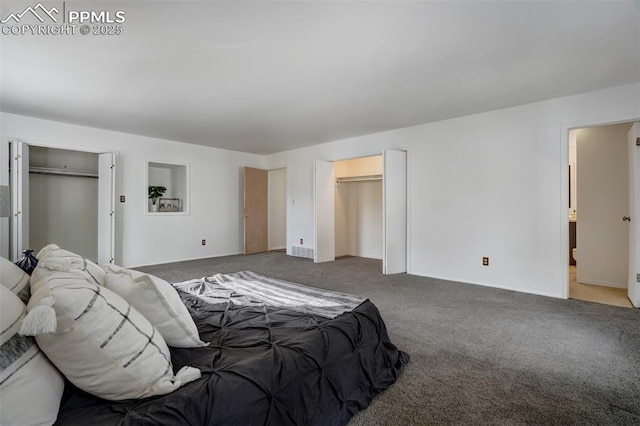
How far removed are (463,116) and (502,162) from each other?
86cm

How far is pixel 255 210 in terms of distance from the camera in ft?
22.3

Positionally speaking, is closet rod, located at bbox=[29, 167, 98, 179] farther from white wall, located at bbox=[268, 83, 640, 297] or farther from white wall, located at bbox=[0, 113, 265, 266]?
white wall, located at bbox=[268, 83, 640, 297]

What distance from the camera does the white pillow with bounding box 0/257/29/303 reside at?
38.5 inches

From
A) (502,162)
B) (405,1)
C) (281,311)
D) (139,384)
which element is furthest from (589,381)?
(502,162)

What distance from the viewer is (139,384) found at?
0.88 m

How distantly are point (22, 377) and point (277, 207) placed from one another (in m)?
7.15

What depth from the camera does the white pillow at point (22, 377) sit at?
67 cm

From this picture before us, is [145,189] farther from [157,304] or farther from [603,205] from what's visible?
[603,205]

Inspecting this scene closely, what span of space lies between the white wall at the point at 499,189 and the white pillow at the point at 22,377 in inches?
174

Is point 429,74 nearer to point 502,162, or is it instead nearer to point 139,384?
point 502,162

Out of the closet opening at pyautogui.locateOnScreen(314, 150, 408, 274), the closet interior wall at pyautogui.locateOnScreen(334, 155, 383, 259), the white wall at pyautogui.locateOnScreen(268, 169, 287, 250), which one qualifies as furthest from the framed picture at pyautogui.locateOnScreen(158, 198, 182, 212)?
the closet interior wall at pyautogui.locateOnScreen(334, 155, 383, 259)

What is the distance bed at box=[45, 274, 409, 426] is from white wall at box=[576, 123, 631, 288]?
3876 millimetres

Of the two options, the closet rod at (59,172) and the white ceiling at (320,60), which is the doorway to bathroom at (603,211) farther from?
the closet rod at (59,172)

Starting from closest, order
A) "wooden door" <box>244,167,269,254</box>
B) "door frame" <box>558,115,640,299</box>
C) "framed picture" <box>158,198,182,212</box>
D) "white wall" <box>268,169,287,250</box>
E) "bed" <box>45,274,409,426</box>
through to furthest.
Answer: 1. "bed" <box>45,274,409,426</box>
2. "door frame" <box>558,115,640,299</box>
3. "framed picture" <box>158,198,182,212</box>
4. "wooden door" <box>244,167,269,254</box>
5. "white wall" <box>268,169,287,250</box>
